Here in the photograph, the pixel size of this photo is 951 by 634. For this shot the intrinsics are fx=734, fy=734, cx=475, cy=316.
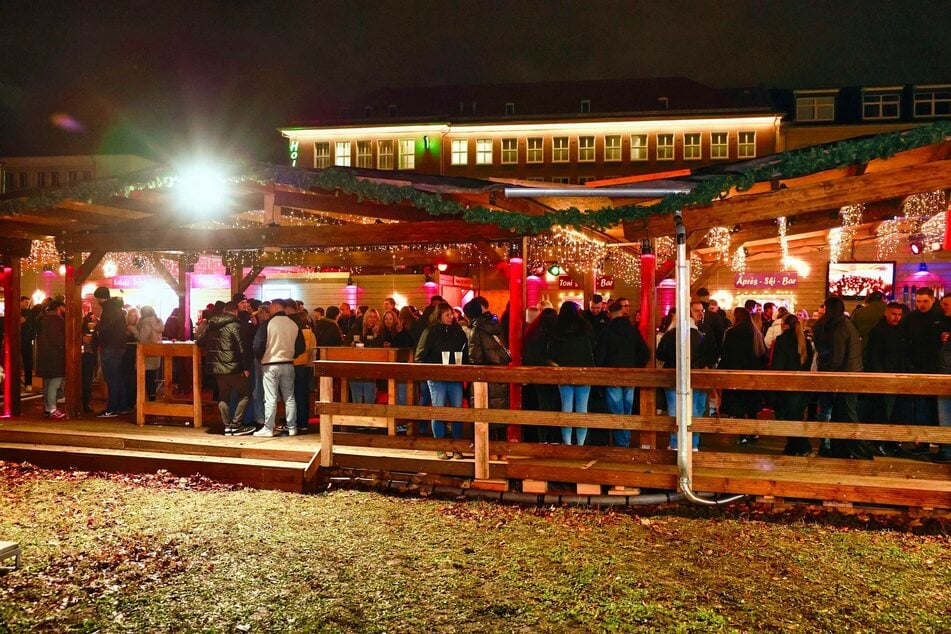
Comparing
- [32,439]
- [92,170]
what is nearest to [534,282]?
[32,439]

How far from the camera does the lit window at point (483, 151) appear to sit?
3700cm

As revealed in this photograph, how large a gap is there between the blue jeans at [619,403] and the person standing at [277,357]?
3.64 metres

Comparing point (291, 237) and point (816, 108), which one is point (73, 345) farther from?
point (816, 108)

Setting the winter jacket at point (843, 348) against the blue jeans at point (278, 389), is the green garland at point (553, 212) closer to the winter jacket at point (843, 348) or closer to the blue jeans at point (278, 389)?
the winter jacket at point (843, 348)

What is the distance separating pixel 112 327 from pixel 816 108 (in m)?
33.6

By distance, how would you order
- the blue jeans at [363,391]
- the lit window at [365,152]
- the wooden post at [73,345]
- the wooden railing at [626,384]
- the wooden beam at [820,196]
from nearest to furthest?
the wooden railing at [626,384], the wooden beam at [820,196], the blue jeans at [363,391], the wooden post at [73,345], the lit window at [365,152]

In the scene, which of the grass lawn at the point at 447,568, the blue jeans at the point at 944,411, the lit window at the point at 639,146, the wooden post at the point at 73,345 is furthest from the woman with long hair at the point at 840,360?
the lit window at the point at 639,146

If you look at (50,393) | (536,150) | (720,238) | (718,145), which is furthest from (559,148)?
(50,393)

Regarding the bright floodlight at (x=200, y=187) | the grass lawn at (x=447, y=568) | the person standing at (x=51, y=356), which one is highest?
the bright floodlight at (x=200, y=187)

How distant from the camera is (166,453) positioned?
825 cm

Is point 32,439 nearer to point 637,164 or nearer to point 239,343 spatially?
point 239,343

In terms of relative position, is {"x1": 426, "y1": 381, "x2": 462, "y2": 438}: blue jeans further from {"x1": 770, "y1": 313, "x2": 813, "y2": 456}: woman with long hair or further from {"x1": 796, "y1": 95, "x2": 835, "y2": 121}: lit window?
{"x1": 796, "y1": 95, "x2": 835, "y2": 121}: lit window

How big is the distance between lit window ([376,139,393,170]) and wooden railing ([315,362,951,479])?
30956 mm

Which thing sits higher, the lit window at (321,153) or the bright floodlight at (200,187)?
the lit window at (321,153)
